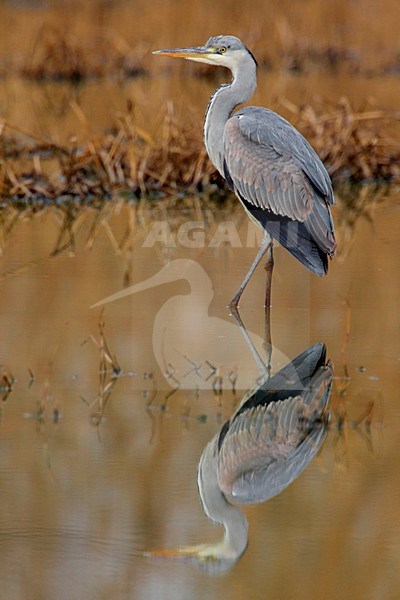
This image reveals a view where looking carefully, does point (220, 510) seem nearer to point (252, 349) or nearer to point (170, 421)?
point (170, 421)

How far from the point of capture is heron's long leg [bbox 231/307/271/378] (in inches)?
218

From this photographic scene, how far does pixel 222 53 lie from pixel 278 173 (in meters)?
0.94

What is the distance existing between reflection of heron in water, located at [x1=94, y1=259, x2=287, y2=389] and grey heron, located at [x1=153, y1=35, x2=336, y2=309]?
311 mm

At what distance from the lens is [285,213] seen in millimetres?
6754

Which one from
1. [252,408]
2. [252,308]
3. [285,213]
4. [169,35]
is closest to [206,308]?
[252,308]

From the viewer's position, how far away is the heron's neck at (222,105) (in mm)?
7176

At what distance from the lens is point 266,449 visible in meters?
4.50

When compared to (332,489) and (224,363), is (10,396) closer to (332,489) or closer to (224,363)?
(224,363)

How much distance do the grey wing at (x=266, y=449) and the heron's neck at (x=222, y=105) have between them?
8.29 ft

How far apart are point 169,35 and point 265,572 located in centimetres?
1602

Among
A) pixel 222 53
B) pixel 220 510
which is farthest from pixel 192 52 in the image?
pixel 220 510

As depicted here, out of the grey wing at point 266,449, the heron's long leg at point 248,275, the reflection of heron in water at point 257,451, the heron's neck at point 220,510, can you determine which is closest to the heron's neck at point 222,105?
the heron's long leg at point 248,275

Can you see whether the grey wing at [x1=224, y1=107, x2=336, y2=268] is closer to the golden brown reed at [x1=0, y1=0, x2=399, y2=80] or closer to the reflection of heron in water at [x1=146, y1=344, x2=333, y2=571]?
the reflection of heron in water at [x1=146, y1=344, x2=333, y2=571]

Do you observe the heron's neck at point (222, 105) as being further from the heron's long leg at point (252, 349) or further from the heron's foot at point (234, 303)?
the heron's long leg at point (252, 349)
